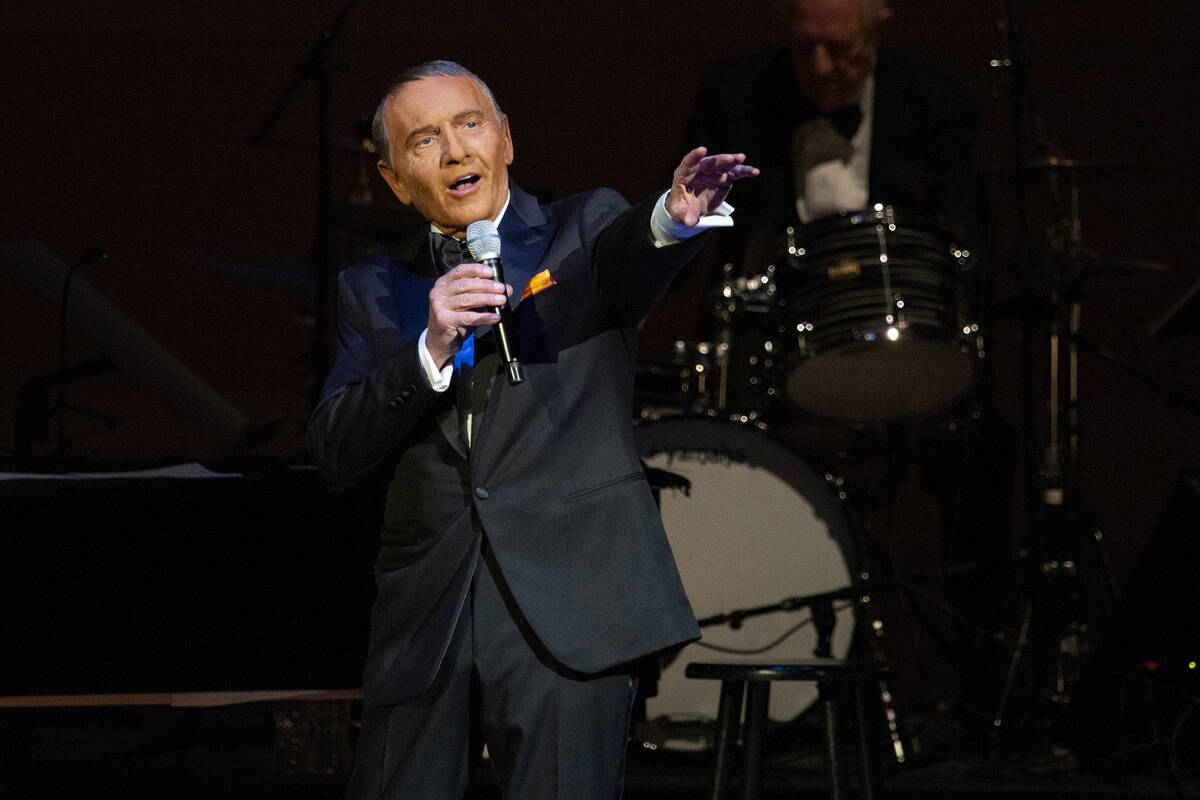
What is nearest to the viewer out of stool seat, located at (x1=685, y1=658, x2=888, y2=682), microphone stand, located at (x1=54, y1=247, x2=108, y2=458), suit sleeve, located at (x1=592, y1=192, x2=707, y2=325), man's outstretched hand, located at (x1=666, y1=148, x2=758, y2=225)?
man's outstretched hand, located at (x1=666, y1=148, x2=758, y2=225)

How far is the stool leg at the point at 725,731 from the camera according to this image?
2615 mm

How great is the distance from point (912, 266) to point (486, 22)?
2.99m

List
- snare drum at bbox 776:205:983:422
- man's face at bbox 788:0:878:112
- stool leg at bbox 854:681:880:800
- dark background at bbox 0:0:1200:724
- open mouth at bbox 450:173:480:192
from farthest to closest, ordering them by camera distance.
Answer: dark background at bbox 0:0:1200:724
man's face at bbox 788:0:878:112
snare drum at bbox 776:205:983:422
stool leg at bbox 854:681:880:800
open mouth at bbox 450:173:480:192

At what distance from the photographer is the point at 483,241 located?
1.67m

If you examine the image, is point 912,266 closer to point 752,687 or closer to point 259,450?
point 752,687

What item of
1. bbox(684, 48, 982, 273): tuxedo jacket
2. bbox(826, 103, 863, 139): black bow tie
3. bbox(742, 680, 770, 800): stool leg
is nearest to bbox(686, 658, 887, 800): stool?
bbox(742, 680, 770, 800): stool leg

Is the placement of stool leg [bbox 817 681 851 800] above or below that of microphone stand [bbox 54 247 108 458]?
below

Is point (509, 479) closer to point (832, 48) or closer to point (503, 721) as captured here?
point (503, 721)

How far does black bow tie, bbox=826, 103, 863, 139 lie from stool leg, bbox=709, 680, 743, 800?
207 centimetres

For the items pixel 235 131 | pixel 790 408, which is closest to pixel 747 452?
pixel 790 408

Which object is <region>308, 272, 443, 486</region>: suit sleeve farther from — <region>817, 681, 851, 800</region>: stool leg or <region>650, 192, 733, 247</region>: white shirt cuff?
<region>817, 681, 851, 800</region>: stool leg

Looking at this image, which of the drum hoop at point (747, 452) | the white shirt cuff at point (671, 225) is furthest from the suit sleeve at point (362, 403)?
the drum hoop at point (747, 452)

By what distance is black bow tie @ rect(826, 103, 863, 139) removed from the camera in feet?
13.6

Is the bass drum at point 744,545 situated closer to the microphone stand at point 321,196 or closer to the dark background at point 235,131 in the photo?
the microphone stand at point 321,196
